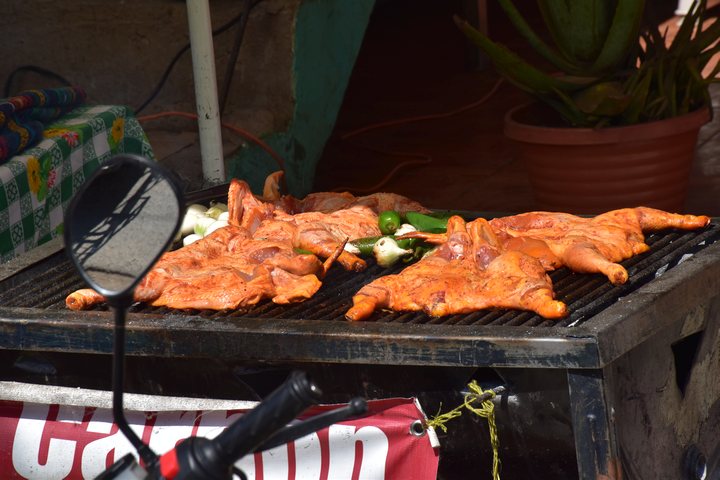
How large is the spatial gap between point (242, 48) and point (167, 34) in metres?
0.51

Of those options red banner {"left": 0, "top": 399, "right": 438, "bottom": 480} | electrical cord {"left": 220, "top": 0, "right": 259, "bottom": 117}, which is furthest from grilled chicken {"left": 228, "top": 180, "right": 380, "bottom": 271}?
electrical cord {"left": 220, "top": 0, "right": 259, "bottom": 117}

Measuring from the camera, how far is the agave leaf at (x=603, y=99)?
5.19 meters

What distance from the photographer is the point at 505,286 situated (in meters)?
3.00

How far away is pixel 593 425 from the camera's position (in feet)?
8.63

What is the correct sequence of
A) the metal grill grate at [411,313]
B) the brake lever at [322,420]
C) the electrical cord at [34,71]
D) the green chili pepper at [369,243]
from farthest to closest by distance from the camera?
the electrical cord at [34,71] → the green chili pepper at [369,243] → the metal grill grate at [411,313] → the brake lever at [322,420]

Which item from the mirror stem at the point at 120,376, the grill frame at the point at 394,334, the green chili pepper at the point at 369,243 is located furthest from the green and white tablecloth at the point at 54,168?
the mirror stem at the point at 120,376

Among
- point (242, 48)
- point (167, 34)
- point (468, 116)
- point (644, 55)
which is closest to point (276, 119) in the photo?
point (242, 48)

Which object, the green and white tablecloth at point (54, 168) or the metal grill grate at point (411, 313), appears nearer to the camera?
the metal grill grate at point (411, 313)

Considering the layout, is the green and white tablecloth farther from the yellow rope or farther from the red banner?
the yellow rope

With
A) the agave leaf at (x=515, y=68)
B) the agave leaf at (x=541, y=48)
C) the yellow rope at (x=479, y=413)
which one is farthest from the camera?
the agave leaf at (x=541, y=48)

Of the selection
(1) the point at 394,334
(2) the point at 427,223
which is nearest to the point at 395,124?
(2) the point at 427,223

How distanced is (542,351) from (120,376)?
1.28 metres

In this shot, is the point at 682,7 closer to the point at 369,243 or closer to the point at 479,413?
the point at 369,243

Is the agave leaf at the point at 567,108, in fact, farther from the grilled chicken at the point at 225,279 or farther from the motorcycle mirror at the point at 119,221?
the motorcycle mirror at the point at 119,221
